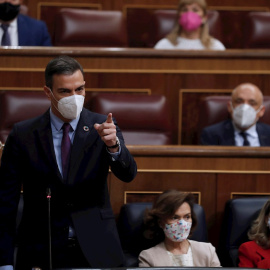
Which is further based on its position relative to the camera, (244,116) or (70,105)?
(244,116)

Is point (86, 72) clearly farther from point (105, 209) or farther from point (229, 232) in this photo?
point (105, 209)

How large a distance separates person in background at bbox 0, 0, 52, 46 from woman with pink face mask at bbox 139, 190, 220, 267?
0.75 metres

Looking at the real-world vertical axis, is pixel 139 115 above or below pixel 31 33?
below

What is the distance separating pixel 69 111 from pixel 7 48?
2.34ft

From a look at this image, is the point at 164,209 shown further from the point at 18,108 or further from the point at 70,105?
the point at 18,108

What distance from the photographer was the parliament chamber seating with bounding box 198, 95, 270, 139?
1.50 metres

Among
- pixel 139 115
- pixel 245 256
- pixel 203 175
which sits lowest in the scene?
pixel 245 256

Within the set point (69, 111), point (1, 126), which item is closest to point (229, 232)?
point (69, 111)

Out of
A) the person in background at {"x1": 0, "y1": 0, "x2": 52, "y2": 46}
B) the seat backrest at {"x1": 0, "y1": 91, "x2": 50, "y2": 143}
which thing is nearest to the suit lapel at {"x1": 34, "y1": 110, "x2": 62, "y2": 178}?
the seat backrest at {"x1": 0, "y1": 91, "x2": 50, "y2": 143}

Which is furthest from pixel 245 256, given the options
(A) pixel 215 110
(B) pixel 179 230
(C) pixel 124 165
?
→ (A) pixel 215 110

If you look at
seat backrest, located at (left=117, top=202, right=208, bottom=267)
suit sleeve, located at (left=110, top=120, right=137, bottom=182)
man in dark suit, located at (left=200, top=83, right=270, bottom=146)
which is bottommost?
seat backrest, located at (left=117, top=202, right=208, bottom=267)

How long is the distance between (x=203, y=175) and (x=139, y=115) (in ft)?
0.99

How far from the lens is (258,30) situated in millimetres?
1896

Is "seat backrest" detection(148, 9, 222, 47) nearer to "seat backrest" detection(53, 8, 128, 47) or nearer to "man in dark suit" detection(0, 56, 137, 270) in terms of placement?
"seat backrest" detection(53, 8, 128, 47)
